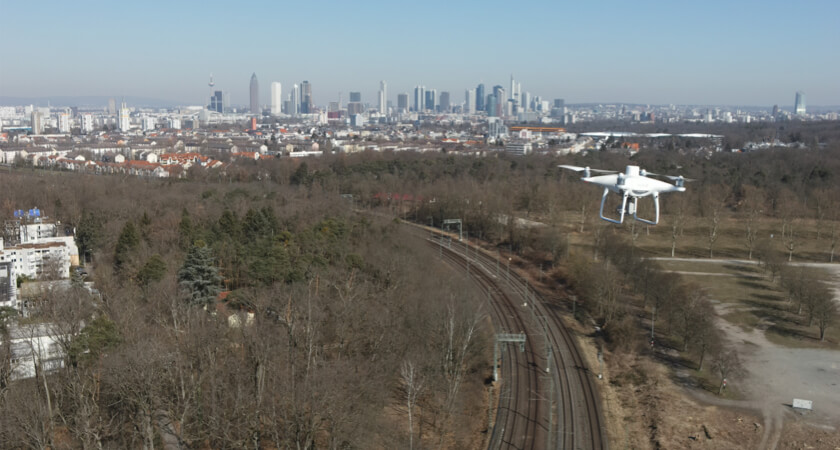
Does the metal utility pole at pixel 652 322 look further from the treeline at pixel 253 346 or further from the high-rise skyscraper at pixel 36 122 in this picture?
the high-rise skyscraper at pixel 36 122

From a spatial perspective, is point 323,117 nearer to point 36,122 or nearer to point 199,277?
point 36,122

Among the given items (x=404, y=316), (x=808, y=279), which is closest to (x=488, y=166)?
(x=808, y=279)

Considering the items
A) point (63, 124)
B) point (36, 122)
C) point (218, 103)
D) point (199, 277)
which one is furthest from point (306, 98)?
point (199, 277)

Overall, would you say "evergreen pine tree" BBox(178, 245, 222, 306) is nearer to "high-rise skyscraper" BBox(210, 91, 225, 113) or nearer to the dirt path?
the dirt path

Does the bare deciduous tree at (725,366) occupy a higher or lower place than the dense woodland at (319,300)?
lower

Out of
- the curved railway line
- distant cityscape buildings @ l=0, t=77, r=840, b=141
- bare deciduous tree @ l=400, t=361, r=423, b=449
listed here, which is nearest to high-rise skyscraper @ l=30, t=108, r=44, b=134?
distant cityscape buildings @ l=0, t=77, r=840, b=141

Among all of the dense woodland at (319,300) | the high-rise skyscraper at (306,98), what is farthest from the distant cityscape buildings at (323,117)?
the dense woodland at (319,300)
